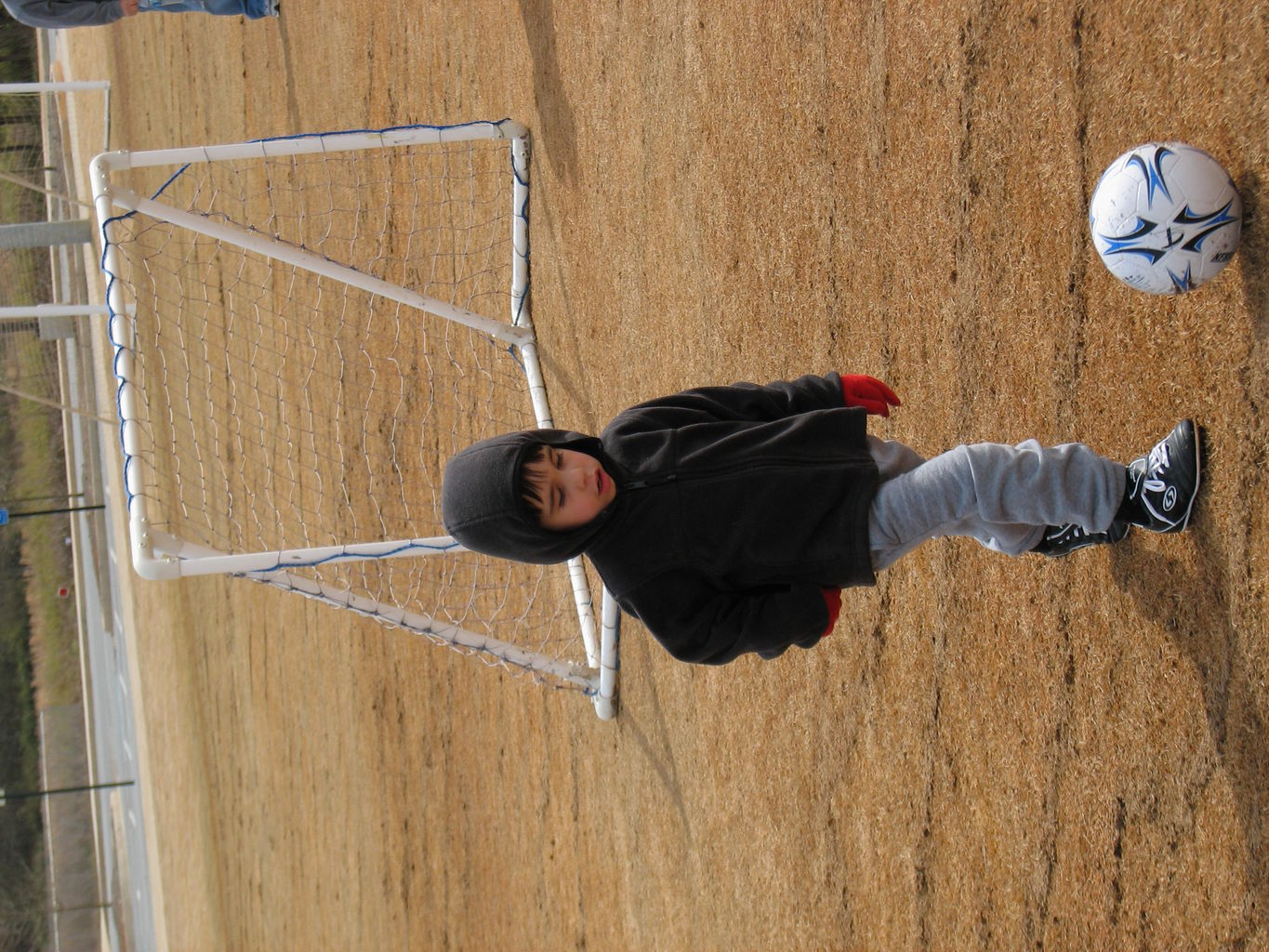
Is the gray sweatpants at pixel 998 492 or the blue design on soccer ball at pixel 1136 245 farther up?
the blue design on soccer ball at pixel 1136 245

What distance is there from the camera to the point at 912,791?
3059 millimetres

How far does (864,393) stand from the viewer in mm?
2570

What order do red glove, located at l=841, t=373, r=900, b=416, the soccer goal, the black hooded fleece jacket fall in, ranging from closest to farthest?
the black hooded fleece jacket < red glove, located at l=841, t=373, r=900, b=416 < the soccer goal

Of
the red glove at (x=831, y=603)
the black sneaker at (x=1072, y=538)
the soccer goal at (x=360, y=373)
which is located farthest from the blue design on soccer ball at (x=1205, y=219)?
the soccer goal at (x=360, y=373)

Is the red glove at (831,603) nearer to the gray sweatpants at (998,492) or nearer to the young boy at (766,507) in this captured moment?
the young boy at (766,507)

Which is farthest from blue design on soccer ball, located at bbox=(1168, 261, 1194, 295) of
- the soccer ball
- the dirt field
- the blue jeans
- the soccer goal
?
the blue jeans

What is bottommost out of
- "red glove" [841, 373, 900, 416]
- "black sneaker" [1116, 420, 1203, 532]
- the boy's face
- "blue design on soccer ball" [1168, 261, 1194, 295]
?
"black sneaker" [1116, 420, 1203, 532]

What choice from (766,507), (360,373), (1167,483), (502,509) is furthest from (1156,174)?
(360,373)

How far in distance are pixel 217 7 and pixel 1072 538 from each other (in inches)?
256

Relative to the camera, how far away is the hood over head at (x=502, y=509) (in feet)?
7.41

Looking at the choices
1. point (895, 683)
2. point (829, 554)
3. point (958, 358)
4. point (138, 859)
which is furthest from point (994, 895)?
point (138, 859)

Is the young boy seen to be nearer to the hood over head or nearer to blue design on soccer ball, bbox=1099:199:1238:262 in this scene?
the hood over head

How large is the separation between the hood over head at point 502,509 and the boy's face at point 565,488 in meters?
0.02

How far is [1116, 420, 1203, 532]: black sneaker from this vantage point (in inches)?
86.7
